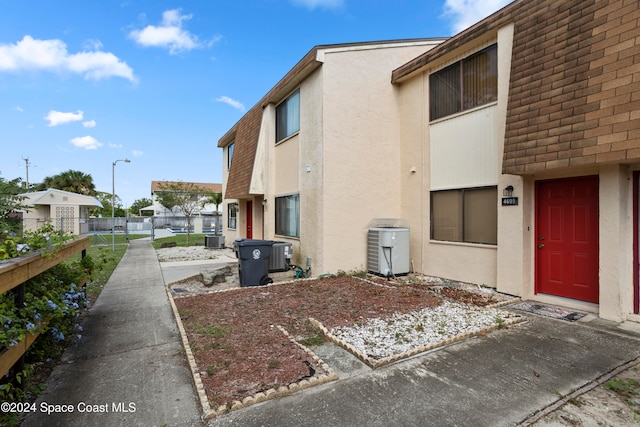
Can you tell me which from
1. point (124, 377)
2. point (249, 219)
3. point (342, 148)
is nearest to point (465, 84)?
point (342, 148)

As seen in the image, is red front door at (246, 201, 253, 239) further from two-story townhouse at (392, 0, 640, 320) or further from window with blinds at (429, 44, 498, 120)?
window with blinds at (429, 44, 498, 120)

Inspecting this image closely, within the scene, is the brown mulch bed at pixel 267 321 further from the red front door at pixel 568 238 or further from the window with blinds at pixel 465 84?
the window with blinds at pixel 465 84

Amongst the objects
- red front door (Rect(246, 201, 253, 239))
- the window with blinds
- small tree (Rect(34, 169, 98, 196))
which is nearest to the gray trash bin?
the window with blinds

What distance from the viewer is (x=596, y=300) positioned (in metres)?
5.36

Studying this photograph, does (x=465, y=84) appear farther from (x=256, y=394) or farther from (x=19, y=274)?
(x=19, y=274)

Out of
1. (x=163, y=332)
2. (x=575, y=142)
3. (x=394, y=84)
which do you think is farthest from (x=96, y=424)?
(x=394, y=84)

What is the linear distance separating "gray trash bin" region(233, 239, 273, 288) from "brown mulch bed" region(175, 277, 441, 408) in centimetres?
74

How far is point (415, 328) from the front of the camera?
14.9 feet

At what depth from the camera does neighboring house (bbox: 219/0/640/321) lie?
4809mm

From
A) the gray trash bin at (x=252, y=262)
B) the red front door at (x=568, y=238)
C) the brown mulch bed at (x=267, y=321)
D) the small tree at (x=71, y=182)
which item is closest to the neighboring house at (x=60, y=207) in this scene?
the small tree at (x=71, y=182)

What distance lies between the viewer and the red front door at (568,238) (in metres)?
5.42

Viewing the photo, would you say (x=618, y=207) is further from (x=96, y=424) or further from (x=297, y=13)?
(x=297, y=13)

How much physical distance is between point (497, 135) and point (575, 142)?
1799 millimetres

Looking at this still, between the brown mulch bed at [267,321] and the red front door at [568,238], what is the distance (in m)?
2.25
